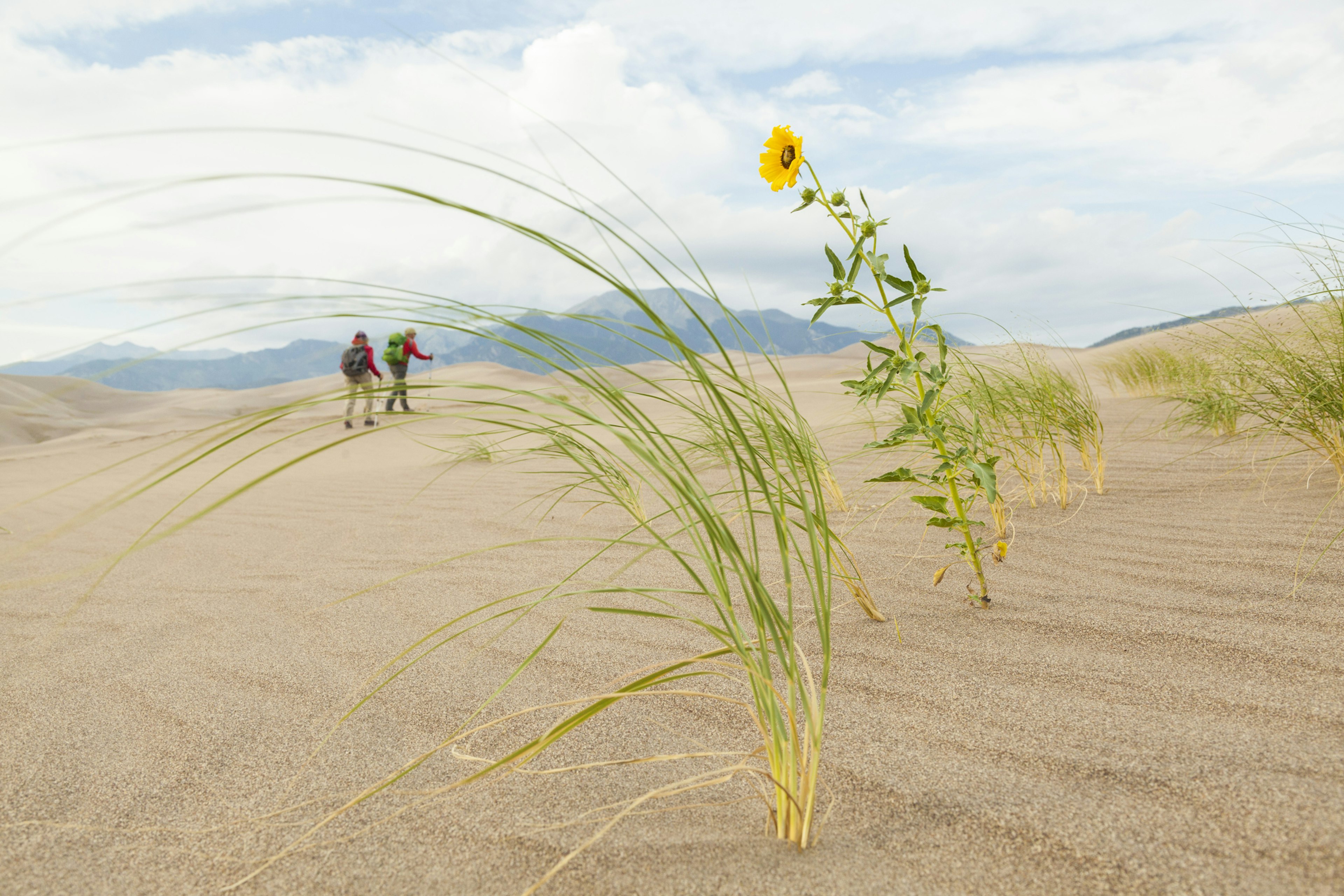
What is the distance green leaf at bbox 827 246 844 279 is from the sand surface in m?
0.76

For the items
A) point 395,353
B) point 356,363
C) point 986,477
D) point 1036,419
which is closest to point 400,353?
point 395,353

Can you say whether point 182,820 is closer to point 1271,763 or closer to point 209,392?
point 1271,763

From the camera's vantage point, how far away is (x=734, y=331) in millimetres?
958

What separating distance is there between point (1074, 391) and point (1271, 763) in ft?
7.16

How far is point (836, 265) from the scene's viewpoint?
1.46m

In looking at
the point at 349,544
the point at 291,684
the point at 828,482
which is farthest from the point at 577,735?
the point at 349,544

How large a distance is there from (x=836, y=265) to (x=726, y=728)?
34.9 inches

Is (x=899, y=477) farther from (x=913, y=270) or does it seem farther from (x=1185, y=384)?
(x=1185, y=384)

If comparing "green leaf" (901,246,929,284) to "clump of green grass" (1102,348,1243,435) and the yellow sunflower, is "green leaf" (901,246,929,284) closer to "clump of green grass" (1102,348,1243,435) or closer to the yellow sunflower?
the yellow sunflower

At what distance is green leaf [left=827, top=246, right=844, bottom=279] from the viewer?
146 cm

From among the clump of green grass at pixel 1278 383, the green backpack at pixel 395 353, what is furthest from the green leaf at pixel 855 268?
the green backpack at pixel 395 353

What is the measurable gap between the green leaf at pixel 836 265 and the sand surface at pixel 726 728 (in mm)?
756

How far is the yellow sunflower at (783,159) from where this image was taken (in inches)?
58.6

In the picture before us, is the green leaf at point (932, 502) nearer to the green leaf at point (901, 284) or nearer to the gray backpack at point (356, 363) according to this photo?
the green leaf at point (901, 284)
